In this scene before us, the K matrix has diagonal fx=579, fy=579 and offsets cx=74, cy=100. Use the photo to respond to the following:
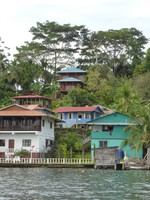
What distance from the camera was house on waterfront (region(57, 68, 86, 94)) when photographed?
9661cm

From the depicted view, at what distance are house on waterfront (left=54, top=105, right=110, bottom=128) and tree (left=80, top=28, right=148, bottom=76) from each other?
23.1 m

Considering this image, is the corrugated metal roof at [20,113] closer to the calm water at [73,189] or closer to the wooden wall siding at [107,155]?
the wooden wall siding at [107,155]

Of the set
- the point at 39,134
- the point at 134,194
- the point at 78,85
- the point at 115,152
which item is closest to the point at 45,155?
the point at 39,134

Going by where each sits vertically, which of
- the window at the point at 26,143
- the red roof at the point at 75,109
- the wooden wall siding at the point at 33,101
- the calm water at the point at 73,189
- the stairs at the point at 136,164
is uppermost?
the wooden wall siding at the point at 33,101

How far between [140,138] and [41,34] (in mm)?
49548

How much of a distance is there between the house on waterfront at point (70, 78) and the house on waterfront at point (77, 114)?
14.2m

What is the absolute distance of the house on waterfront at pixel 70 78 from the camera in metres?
96.6

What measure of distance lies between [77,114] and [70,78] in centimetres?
1678

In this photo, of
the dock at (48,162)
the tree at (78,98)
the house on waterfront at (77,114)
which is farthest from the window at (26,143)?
the tree at (78,98)

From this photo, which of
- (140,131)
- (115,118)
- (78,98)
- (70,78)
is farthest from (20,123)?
(70,78)

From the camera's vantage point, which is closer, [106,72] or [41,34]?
[106,72]

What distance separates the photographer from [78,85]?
96250mm

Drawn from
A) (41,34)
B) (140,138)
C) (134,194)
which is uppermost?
(41,34)

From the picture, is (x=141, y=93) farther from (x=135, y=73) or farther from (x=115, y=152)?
(x=115, y=152)
